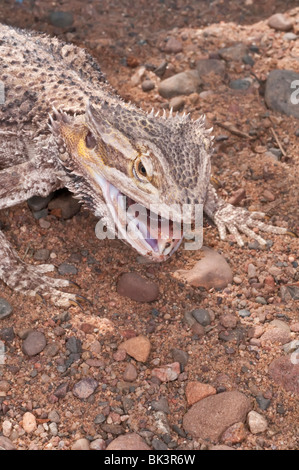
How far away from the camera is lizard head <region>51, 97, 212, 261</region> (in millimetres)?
5195

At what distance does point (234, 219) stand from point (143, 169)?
2.14 metres

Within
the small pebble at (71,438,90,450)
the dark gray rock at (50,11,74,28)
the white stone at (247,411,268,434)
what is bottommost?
the small pebble at (71,438,90,450)

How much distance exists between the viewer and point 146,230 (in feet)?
18.1

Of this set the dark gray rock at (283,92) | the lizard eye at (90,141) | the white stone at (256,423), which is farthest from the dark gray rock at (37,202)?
the dark gray rock at (283,92)

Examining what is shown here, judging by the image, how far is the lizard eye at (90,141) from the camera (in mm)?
5870

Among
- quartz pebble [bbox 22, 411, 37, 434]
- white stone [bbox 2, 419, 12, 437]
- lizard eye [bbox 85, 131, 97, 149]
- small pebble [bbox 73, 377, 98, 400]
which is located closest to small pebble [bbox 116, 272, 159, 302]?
small pebble [bbox 73, 377, 98, 400]

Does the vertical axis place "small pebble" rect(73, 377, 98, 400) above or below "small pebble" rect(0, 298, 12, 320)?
below

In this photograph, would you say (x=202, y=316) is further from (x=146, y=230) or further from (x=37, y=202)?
(x=37, y=202)

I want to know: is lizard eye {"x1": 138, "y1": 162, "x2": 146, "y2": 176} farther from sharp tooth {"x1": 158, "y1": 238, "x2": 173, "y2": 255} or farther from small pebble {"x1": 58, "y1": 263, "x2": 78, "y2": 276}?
small pebble {"x1": 58, "y1": 263, "x2": 78, "y2": 276}

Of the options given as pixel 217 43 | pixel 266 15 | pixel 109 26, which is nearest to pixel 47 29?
pixel 109 26

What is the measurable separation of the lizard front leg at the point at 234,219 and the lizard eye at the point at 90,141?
1.88 meters

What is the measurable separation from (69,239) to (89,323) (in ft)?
3.99
